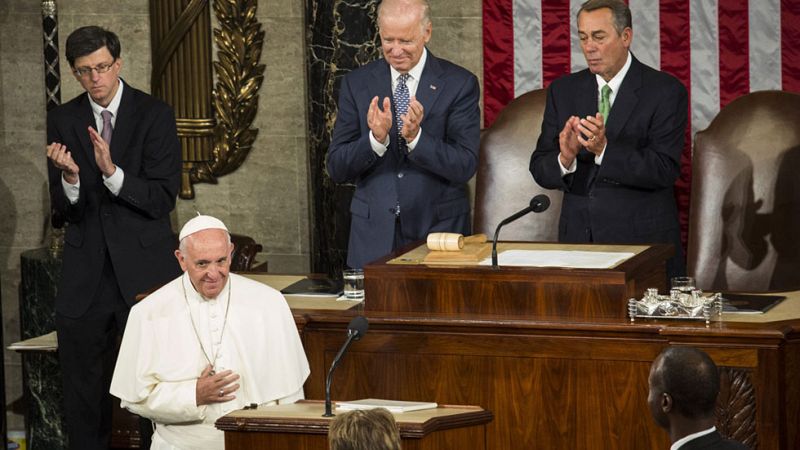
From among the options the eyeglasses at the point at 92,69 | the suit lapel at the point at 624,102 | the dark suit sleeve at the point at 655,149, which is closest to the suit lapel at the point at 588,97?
the suit lapel at the point at 624,102

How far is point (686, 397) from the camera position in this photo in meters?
4.33

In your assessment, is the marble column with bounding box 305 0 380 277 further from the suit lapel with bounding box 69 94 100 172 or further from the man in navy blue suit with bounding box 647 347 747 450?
the man in navy blue suit with bounding box 647 347 747 450

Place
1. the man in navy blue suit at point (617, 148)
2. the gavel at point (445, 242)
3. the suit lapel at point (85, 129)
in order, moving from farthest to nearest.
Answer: the suit lapel at point (85, 129), the man in navy blue suit at point (617, 148), the gavel at point (445, 242)

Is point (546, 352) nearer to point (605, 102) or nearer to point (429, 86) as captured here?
point (429, 86)

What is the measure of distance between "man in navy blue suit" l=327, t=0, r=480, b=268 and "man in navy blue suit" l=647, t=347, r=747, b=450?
7.92ft

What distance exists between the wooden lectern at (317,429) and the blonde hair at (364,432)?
637 mm

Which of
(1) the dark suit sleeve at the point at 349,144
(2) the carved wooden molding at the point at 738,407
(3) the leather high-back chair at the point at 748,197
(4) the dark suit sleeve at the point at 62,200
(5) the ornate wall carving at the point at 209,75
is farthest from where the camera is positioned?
(5) the ornate wall carving at the point at 209,75

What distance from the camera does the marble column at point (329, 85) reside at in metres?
8.45

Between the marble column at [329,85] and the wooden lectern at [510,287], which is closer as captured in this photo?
the wooden lectern at [510,287]

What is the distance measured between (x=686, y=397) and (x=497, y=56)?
443 cm

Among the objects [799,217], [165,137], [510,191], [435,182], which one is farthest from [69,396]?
[799,217]

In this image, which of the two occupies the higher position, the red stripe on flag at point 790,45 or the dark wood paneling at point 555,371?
the red stripe on flag at point 790,45

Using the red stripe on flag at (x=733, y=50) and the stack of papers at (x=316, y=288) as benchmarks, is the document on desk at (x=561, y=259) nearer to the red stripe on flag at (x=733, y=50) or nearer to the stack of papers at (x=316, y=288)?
the stack of papers at (x=316, y=288)

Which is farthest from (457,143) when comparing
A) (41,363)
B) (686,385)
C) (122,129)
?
(41,363)
